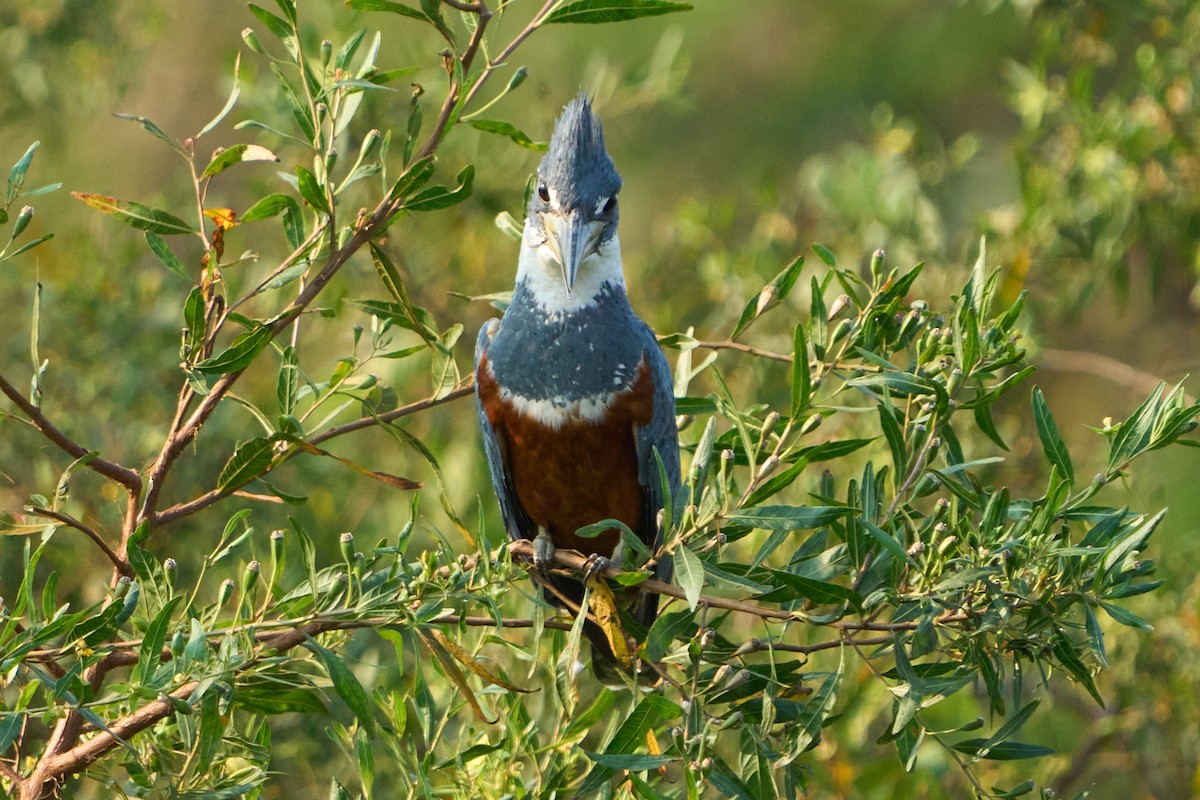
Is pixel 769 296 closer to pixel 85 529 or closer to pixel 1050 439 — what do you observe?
pixel 1050 439

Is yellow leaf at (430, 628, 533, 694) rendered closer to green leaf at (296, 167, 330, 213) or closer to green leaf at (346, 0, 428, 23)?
green leaf at (296, 167, 330, 213)

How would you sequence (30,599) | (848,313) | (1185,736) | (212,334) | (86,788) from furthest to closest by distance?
(1185,736)
(86,788)
(848,313)
(212,334)
(30,599)

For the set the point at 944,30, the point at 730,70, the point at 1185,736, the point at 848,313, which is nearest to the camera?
the point at 848,313

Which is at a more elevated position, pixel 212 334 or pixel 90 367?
pixel 212 334

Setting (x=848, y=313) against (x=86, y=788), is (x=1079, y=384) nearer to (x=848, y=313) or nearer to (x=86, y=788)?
(x=848, y=313)

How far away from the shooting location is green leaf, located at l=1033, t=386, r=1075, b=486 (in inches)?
74.7

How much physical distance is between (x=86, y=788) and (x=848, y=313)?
7.34ft

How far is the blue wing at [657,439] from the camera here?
2.75 m

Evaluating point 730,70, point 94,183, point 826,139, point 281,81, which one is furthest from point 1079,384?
point 281,81

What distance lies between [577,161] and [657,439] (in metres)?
0.64

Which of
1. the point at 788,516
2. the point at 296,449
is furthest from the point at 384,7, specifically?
the point at 788,516

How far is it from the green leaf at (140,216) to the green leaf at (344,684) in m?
0.74

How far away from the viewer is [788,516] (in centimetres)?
180

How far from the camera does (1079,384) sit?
7180mm
